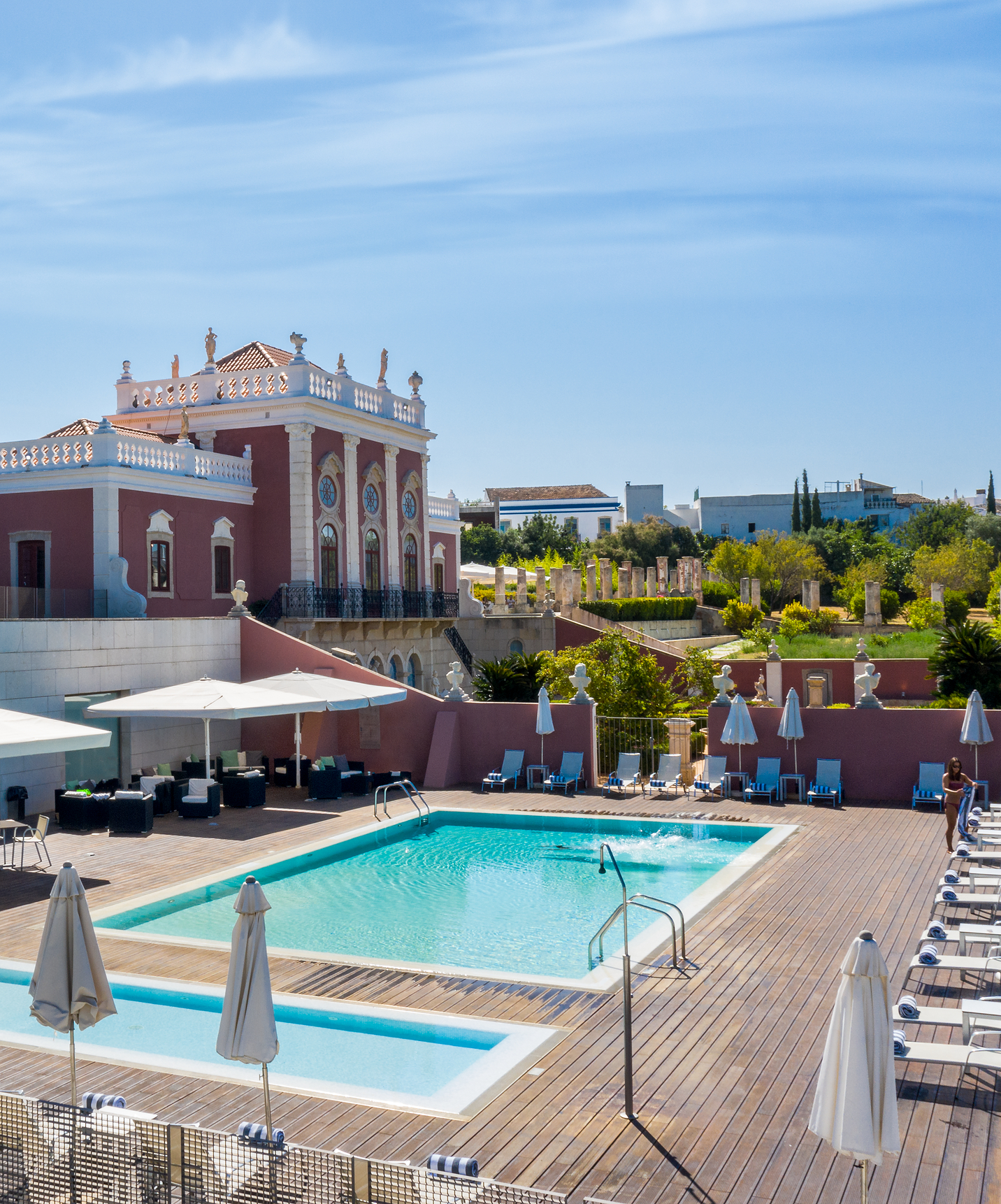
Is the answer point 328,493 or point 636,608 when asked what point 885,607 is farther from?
point 328,493

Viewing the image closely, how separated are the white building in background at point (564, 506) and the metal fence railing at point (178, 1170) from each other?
323 feet

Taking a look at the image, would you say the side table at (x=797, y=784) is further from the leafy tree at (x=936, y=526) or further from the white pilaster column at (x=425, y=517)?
the leafy tree at (x=936, y=526)

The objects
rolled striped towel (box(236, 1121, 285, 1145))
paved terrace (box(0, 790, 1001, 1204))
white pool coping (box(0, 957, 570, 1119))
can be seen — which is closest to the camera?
rolled striped towel (box(236, 1121, 285, 1145))

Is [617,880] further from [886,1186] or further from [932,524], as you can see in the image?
[932,524]

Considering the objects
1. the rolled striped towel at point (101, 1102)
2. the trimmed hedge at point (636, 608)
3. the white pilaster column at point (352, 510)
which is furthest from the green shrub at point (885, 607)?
the rolled striped towel at point (101, 1102)

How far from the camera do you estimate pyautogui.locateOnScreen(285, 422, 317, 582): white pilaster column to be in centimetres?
2856

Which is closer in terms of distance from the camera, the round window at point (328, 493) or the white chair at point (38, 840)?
the white chair at point (38, 840)

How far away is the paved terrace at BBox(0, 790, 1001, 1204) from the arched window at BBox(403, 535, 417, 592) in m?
20.7

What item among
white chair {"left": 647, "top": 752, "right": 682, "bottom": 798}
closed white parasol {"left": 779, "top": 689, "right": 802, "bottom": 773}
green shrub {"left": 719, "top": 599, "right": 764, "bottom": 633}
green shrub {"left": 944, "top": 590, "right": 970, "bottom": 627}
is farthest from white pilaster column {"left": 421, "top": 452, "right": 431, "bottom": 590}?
green shrub {"left": 944, "top": 590, "right": 970, "bottom": 627}

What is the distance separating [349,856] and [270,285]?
1593 cm

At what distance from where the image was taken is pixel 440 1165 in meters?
5.50

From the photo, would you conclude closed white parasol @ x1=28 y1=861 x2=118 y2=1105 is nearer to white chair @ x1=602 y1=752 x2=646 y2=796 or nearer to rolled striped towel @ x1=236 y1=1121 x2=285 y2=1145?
rolled striped towel @ x1=236 y1=1121 x2=285 y2=1145

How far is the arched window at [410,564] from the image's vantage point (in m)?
34.1

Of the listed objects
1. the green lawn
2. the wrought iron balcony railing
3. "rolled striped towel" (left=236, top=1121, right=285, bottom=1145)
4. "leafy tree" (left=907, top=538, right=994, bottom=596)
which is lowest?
"rolled striped towel" (left=236, top=1121, right=285, bottom=1145)
